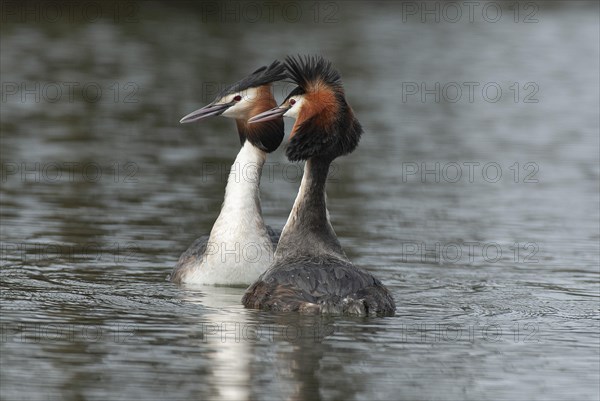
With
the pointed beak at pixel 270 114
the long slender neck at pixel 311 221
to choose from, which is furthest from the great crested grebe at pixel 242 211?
the long slender neck at pixel 311 221

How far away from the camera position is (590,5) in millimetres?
59594

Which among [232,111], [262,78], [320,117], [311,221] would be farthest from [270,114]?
[311,221]

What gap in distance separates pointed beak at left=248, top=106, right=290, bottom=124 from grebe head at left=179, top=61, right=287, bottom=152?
0.57 meters

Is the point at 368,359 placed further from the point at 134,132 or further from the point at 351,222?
the point at 134,132

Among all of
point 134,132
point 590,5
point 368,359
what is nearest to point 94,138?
point 134,132

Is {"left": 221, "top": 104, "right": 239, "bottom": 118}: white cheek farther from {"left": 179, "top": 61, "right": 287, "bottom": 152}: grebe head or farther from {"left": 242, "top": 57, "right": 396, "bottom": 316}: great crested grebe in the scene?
{"left": 242, "top": 57, "right": 396, "bottom": 316}: great crested grebe

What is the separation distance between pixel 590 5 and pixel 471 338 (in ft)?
165

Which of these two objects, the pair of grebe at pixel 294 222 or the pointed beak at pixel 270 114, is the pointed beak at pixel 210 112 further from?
the pointed beak at pixel 270 114

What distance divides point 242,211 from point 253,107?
105 cm

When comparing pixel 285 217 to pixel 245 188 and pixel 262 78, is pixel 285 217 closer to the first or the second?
pixel 245 188

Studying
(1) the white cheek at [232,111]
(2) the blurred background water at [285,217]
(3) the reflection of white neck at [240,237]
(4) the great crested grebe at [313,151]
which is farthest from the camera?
(1) the white cheek at [232,111]

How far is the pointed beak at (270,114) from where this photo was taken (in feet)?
42.7

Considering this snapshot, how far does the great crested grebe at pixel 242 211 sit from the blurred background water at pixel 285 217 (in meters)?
0.30

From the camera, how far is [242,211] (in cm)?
1399
